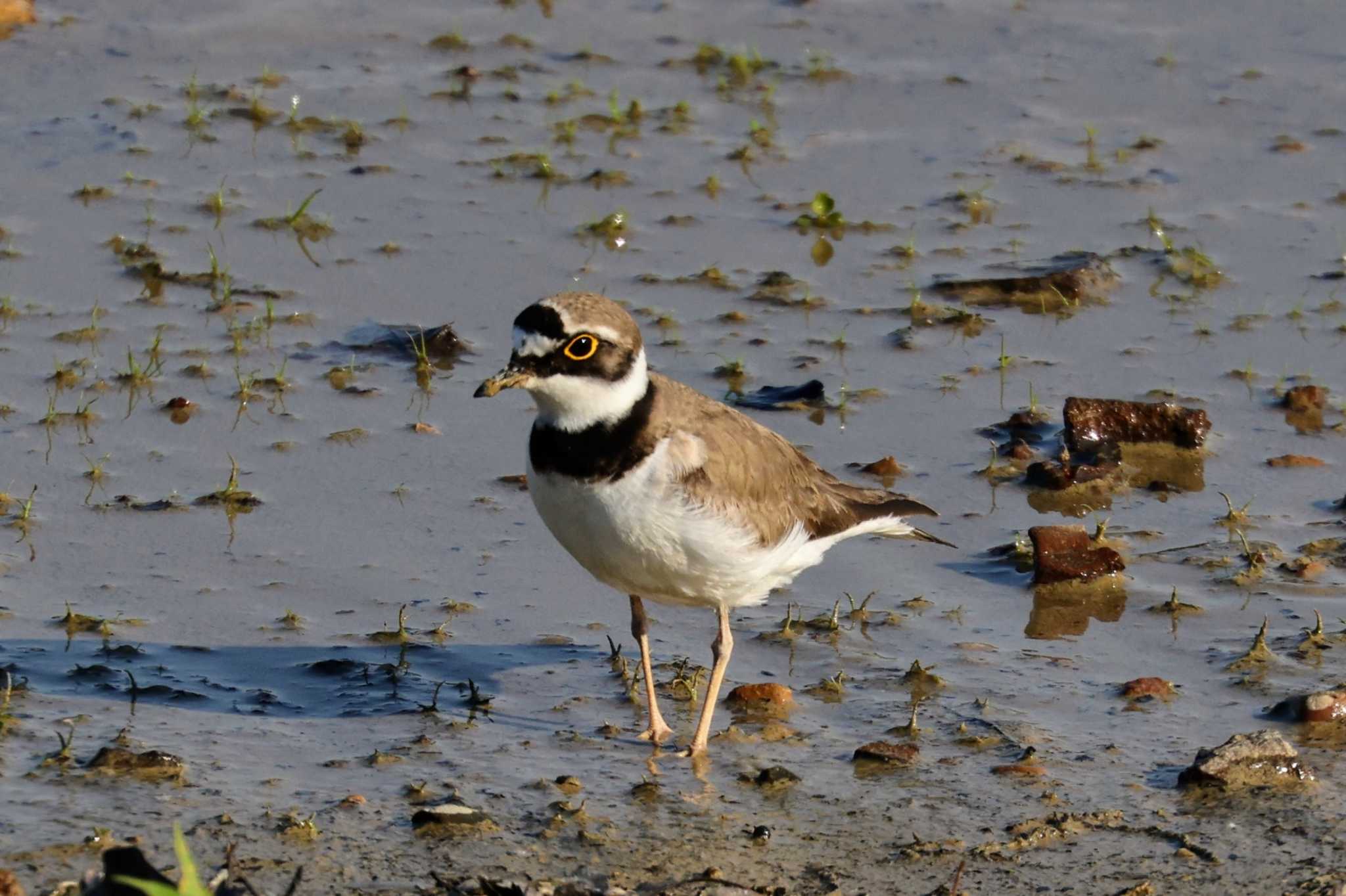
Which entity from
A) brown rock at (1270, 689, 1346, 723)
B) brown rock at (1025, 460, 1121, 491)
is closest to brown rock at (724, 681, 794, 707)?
brown rock at (1270, 689, 1346, 723)

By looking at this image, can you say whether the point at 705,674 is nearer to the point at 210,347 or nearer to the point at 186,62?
the point at 210,347

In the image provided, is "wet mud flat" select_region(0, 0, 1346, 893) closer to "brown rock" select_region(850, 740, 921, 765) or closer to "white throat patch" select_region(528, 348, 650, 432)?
"brown rock" select_region(850, 740, 921, 765)

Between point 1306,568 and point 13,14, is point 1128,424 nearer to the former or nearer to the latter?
point 1306,568

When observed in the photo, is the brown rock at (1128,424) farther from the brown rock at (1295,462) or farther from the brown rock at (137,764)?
the brown rock at (137,764)

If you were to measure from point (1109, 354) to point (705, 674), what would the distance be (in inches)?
124

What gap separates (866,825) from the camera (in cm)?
521

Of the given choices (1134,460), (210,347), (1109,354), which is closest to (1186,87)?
(1109,354)

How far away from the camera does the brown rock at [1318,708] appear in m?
5.79

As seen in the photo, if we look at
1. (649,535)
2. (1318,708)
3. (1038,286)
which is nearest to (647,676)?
(649,535)

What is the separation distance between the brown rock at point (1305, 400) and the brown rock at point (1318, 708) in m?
2.45

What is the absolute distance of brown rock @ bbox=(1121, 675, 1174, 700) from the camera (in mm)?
6043

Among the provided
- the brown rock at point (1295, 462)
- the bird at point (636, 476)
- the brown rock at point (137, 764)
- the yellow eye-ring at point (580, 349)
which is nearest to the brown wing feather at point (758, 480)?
the bird at point (636, 476)

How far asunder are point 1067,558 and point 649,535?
6.30ft

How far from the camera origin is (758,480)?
19.6ft
